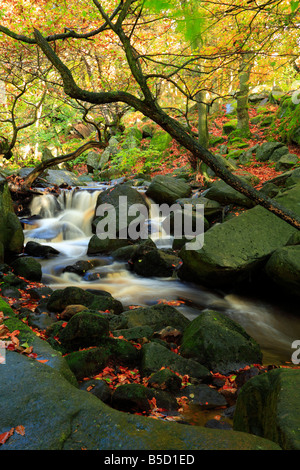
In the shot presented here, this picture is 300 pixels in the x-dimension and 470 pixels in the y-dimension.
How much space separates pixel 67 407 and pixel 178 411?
1516 millimetres

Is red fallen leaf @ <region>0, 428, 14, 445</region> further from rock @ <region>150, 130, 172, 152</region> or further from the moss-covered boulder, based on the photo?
rock @ <region>150, 130, 172, 152</region>

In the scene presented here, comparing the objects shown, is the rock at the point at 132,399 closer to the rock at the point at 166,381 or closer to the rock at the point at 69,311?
the rock at the point at 166,381

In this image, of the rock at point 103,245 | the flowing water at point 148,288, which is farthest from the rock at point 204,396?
the rock at point 103,245

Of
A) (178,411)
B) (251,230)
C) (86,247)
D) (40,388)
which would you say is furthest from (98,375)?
(86,247)

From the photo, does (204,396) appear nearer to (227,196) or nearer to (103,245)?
(103,245)

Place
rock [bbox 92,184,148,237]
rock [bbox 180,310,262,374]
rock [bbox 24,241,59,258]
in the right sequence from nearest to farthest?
rock [bbox 180,310,262,374], rock [bbox 24,241,59,258], rock [bbox 92,184,148,237]

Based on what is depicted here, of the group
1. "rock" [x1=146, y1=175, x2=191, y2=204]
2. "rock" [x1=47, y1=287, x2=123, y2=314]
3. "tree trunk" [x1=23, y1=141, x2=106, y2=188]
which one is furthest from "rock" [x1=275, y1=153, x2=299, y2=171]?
"rock" [x1=47, y1=287, x2=123, y2=314]

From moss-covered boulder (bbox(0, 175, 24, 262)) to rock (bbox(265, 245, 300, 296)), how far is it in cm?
600

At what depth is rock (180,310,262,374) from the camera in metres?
3.65

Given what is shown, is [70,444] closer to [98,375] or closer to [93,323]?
[98,375]

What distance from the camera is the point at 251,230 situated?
6.44 meters

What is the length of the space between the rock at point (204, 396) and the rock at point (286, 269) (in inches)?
121

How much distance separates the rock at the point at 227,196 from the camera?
30.0 ft

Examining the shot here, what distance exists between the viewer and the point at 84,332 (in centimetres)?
348
